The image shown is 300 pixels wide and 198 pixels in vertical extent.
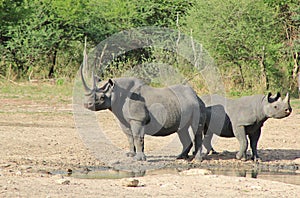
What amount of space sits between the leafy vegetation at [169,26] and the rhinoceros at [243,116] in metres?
9.64

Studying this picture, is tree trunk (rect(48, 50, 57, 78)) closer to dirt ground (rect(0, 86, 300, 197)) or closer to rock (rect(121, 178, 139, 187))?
dirt ground (rect(0, 86, 300, 197))

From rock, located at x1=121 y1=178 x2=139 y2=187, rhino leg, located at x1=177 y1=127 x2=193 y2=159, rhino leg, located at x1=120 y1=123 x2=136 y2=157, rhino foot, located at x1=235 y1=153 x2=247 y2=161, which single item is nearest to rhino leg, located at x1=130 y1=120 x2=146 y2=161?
rhino leg, located at x1=120 y1=123 x2=136 y2=157

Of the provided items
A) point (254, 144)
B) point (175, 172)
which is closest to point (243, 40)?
point (254, 144)

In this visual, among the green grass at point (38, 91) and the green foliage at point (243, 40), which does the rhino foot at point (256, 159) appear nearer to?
the green grass at point (38, 91)

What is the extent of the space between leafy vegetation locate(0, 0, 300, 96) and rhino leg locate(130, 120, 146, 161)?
10351 millimetres

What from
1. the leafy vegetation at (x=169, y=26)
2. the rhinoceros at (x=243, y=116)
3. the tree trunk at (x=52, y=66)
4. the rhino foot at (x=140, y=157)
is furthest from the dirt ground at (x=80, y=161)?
the tree trunk at (x=52, y=66)

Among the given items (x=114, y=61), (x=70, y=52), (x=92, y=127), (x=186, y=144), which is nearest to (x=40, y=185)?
(x=186, y=144)

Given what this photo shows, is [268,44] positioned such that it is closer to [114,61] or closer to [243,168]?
[114,61]

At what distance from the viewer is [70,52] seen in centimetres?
3231

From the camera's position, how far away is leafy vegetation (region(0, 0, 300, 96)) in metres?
26.1

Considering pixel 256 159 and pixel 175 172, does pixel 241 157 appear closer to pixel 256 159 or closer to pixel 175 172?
pixel 256 159

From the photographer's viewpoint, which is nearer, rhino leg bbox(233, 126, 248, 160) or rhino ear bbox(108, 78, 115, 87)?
rhino ear bbox(108, 78, 115, 87)

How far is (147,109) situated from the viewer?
12.7m

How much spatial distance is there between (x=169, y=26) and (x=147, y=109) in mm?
19454
